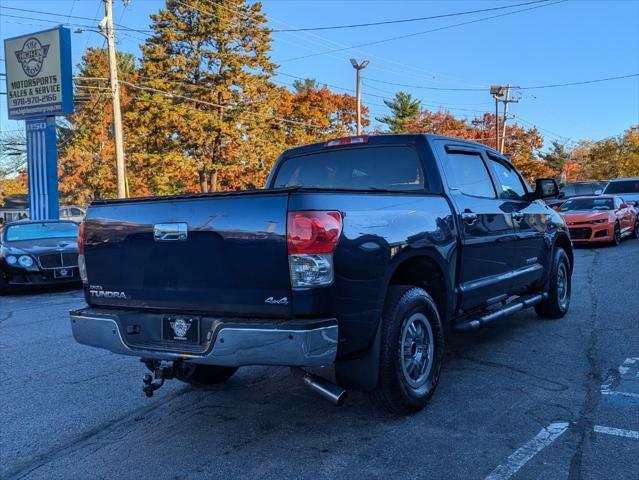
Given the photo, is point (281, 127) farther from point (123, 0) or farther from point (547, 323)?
point (547, 323)

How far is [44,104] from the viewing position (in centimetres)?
1922

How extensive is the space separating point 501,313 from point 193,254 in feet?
10.2

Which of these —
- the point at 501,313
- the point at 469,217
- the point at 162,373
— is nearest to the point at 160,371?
the point at 162,373

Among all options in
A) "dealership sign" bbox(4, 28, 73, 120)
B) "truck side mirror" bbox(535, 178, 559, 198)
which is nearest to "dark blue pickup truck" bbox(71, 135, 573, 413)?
"truck side mirror" bbox(535, 178, 559, 198)

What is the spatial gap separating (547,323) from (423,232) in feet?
11.6

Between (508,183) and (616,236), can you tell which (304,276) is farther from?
(616,236)

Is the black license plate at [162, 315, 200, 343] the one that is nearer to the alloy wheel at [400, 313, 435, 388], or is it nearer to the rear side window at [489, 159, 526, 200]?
the alloy wheel at [400, 313, 435, 388]

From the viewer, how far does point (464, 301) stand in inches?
188

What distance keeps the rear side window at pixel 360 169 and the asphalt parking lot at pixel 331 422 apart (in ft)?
5.62

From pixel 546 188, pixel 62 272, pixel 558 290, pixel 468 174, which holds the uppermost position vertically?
pixel 468 174

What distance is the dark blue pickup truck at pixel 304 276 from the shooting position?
3232 mm

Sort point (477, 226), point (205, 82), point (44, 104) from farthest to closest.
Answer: point (205, 82), point (44, 104), point (477, 226)

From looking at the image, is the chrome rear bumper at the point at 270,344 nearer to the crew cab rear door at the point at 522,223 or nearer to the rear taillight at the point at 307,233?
the rear taillight at the point at 307,233

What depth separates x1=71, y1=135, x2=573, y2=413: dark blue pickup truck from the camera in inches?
127
